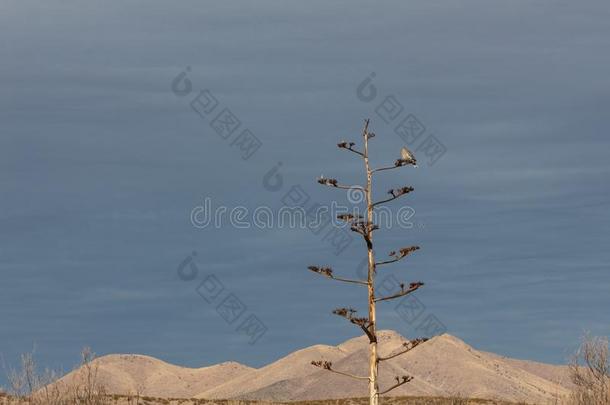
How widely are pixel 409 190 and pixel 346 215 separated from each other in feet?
6.05

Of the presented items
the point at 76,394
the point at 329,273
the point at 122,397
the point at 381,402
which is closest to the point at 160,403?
the point at 122,397

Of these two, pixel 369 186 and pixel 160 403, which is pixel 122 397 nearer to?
pixel 160 403

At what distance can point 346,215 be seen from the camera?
93.1 ft

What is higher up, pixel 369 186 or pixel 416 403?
pixel 416 403

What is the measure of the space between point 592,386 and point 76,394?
27.2 m

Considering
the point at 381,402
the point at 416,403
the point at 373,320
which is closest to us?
the point at 373,320

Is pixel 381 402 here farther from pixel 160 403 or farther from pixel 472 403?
pixel 160 403

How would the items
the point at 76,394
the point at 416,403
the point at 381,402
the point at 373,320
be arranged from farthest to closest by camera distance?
the point at 381,402
the point at 416,403
the point at 76,394
the point at 373,320

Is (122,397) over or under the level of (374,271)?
over

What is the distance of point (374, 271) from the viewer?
2825cm

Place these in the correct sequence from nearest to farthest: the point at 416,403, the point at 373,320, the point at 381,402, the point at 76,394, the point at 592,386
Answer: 1. the point at 373,320
2. the point at 76,394
3. the point at 592,386
4. the point at 416,403
5. the point at 381,402

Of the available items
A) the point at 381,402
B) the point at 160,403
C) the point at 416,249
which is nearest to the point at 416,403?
the point at 381,402

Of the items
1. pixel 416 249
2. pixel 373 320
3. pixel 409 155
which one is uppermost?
pixel 409 155

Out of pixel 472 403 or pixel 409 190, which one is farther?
pixel 472 403
